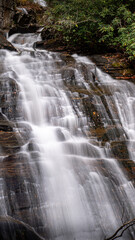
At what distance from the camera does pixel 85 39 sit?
11422 millimetres

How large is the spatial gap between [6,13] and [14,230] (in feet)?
48.4

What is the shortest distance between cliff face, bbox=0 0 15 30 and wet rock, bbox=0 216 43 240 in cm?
1388

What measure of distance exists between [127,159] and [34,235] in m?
3.12

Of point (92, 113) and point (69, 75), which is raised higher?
point (69, 75)

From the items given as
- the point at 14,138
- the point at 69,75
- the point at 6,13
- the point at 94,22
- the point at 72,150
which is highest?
the point at 94,22

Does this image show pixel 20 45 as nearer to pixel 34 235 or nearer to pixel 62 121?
pixel 62 121

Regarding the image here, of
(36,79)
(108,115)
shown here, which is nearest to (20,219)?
(108,115)

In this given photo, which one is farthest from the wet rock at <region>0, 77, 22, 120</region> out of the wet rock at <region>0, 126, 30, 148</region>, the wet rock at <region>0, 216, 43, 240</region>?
the wet rock at <region>0, 216, 43, 240</region>

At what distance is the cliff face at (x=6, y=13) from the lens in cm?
1356

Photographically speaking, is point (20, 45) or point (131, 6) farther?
point (20, 45)

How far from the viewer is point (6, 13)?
547 inches

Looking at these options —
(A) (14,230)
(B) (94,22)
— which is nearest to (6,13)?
(B) (94,22)

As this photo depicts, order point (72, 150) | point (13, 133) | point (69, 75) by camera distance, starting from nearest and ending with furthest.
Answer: point (13, 133) < point (72, 150) < point (69, 75)

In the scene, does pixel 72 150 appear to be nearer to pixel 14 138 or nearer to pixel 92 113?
pixel 14 138
